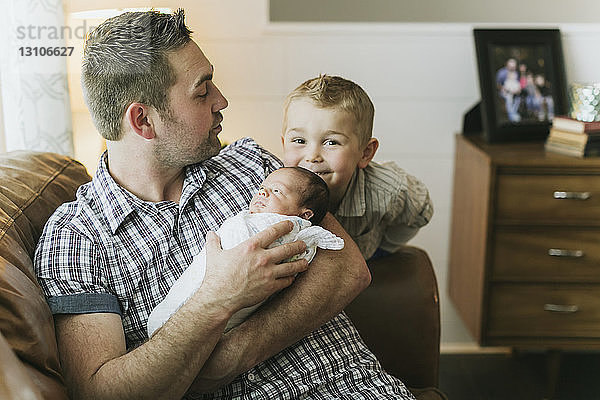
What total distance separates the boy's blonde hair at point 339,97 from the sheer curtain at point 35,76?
604mm

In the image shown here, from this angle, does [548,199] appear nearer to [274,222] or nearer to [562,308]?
[562,308]

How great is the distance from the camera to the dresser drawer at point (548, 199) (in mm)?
A: 2223

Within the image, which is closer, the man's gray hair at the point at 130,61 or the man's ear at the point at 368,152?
the man's gray hair at the point at 130,61

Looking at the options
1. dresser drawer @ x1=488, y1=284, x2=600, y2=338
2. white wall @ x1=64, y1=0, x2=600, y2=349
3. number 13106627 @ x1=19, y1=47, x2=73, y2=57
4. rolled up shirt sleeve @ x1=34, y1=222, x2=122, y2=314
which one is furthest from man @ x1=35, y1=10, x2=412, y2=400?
dresser drawer @ x1=488, y1=284, x2=600, y2=338

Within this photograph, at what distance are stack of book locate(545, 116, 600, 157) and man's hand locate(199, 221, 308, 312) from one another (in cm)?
138

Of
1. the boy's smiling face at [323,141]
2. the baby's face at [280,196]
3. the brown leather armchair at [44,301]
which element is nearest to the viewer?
the brown leather armchair at [44,301]

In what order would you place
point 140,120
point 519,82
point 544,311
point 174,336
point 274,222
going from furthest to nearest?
1. point 519,82
2. point 544,311
3. point 140,120
4. point 274,222
5. point 174,336

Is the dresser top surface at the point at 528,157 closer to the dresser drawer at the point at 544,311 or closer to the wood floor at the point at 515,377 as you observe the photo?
the dresser drawer at the point at 544,311

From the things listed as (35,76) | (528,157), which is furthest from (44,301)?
(528,157)

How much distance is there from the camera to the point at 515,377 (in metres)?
2.55

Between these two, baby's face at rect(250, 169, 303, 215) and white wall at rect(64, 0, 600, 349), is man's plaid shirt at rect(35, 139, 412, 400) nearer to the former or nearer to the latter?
baby's face at rect(250, 169, 303, 215)

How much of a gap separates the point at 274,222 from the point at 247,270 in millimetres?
112

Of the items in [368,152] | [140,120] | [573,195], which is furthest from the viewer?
[573,195]

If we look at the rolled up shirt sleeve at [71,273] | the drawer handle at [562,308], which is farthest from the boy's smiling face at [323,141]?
the drawer handle at [562,308]
